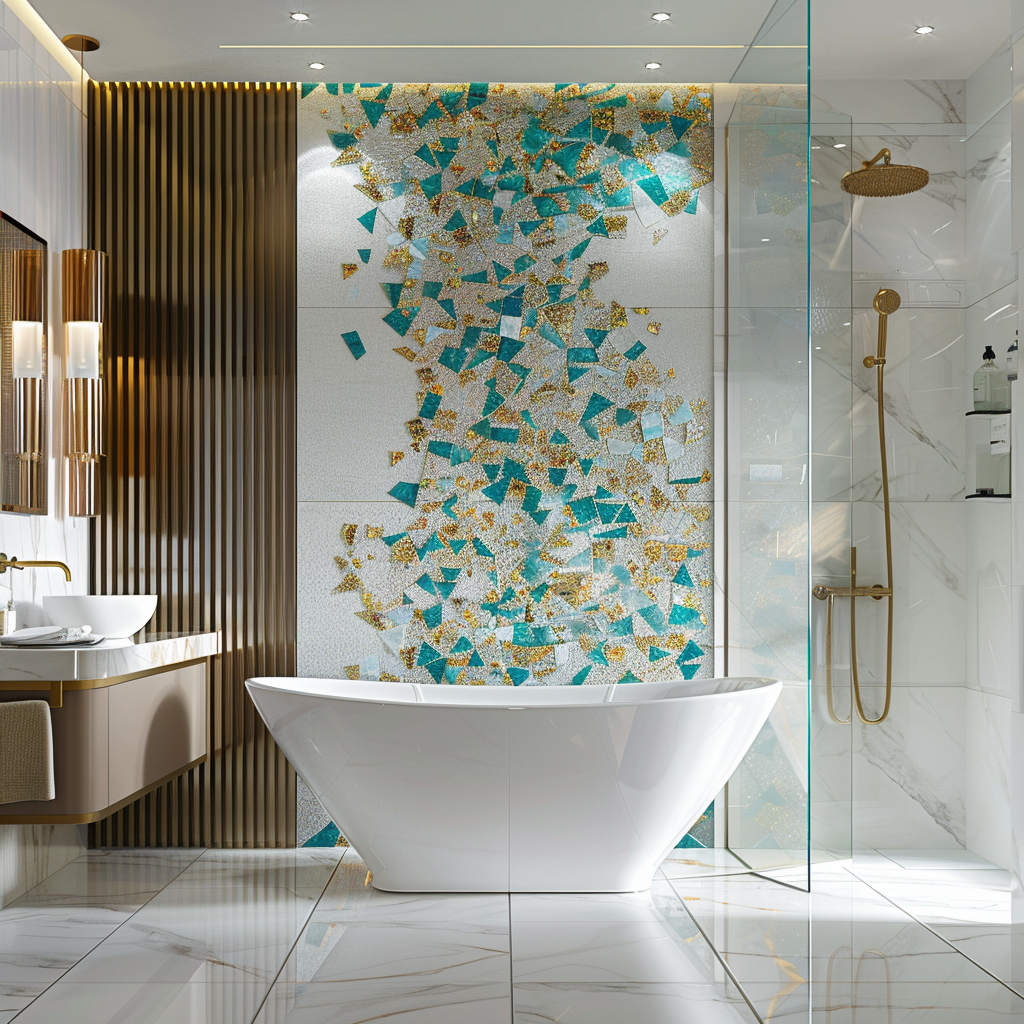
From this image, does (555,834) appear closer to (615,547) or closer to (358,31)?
(615,547)

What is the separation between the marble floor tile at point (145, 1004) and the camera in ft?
7.80

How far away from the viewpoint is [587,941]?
290cm

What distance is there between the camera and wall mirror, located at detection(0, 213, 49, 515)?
132 inches

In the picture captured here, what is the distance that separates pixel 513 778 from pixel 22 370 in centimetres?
218

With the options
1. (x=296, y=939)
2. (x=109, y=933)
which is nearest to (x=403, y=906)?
(x=296, y=939)

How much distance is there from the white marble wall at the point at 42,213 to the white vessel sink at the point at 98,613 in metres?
0.10

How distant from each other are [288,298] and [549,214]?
3.69 ft

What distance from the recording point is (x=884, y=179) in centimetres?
360

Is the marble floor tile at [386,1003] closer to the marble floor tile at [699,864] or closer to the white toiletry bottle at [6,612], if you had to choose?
the marble floor tile at [699,864]

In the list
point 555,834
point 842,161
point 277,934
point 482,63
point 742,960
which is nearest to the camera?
point 742,960

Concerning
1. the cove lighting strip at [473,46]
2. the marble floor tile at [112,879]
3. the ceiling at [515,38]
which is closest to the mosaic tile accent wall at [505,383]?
the ceiling at [515,38]

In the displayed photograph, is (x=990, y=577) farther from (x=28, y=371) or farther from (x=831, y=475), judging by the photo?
(x=28, y=371)

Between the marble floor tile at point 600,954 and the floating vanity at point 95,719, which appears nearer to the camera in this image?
the marble floor tile at point 600,954

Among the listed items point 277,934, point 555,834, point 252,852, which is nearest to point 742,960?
point 555,834
